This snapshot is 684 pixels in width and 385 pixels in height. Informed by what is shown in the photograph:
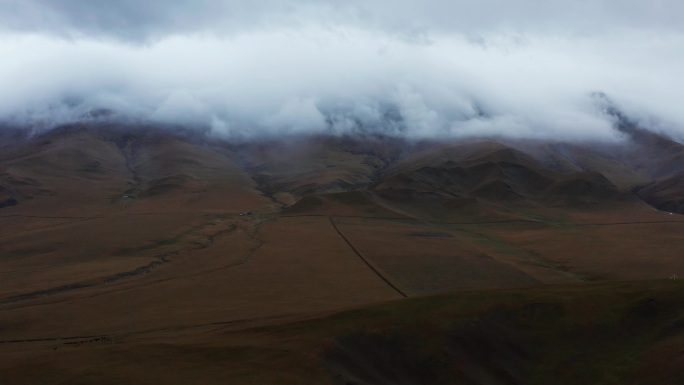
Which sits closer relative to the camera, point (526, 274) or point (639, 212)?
point (526, 274)

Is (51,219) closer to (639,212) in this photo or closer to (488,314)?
(488,314)

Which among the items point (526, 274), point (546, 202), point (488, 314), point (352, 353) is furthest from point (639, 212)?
point (352, 353)

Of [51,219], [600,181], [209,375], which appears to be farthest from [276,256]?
[600,181]

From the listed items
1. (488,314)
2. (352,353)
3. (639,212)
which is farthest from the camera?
(639,212)

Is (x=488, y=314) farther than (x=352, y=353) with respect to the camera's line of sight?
Yes

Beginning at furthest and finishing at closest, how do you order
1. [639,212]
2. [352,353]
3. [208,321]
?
1. [639,212]
2. [208,321]
3. [352,353]

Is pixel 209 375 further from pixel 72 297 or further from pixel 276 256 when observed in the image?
pixel 276 256

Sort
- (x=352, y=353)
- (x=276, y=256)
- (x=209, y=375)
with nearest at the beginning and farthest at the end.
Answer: (x=209, y=375)
(x=352, y=353)
(x=276, y=256)

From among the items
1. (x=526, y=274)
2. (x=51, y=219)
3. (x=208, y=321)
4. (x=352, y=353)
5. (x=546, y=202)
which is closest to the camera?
(x=352, y=353)
